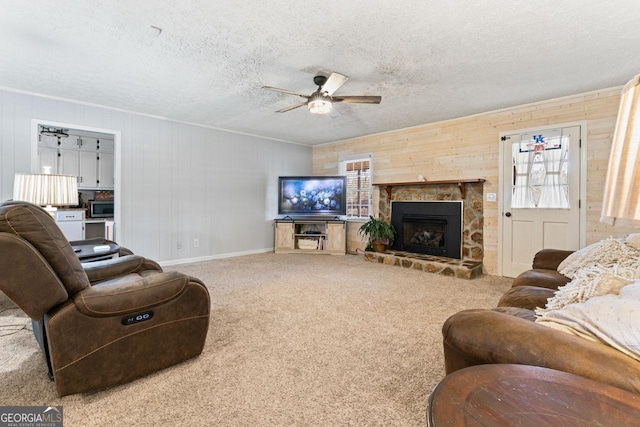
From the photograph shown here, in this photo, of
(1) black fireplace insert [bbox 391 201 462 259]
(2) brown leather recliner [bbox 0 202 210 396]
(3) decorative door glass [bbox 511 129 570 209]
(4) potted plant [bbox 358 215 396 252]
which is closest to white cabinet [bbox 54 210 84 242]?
(2) brown leather recliner [bbox 0 202 210 396]

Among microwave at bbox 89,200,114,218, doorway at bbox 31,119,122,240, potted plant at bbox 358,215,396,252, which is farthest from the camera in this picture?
microwave at bbox 89,200,114,218

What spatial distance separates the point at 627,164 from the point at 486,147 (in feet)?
13.9

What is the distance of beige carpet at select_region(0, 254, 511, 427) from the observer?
1.45 m

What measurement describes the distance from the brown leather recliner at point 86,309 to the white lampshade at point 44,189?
150cm

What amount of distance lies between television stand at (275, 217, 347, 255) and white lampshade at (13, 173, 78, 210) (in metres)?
3.62

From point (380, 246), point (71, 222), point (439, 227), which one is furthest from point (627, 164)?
point (71, 222)

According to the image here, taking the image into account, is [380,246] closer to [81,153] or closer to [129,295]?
[129,295]

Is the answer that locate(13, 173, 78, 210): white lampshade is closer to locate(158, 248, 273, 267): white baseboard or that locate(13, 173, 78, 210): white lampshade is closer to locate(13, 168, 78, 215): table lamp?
locate(13, 168, 78, 215): table lamp

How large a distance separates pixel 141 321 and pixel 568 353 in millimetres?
1903

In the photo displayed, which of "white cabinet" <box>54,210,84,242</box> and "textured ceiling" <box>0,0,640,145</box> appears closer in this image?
"textured ceiling" <box>0,0,640,145</box>

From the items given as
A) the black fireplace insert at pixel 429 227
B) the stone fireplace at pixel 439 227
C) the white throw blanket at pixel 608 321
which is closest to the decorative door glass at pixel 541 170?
the stone fireplace at pixel 439 227

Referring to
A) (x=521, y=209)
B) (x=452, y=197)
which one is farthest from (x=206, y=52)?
(x=521, y=209)

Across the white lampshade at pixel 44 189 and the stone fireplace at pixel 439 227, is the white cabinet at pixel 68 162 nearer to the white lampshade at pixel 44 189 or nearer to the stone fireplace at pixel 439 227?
the white lampshade at pixel 44 189

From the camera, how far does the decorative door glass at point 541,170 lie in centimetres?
371
